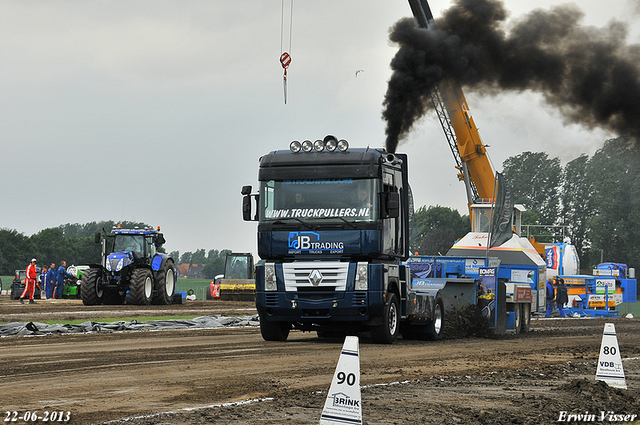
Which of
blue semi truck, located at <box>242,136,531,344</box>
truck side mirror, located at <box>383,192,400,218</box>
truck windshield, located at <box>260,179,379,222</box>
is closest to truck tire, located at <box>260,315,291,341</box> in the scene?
blue semi truck, located at <box>242,136,531,344</box>

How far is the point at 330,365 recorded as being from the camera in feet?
39.6

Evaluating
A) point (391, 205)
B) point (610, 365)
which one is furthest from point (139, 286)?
point (610, 365)

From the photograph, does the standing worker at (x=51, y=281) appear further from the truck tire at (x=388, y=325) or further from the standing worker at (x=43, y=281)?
the truck tire at (x=388, y=325)

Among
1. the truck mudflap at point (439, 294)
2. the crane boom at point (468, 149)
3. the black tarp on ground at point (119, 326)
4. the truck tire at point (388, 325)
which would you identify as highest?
the crane boom at point (468, 149)

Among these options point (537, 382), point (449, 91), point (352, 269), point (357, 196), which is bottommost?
point (537, 382)

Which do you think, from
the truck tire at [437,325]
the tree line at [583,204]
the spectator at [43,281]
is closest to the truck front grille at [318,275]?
the truck tire at [437,325]

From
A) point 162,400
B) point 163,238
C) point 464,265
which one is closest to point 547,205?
point 163,238

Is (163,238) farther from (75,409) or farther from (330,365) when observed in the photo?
(75,409)

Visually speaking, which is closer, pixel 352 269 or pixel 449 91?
pixel 352 269

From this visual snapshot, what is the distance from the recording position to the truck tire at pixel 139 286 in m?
30.6

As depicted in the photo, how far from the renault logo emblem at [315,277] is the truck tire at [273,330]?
158 cm

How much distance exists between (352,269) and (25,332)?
7.91 metres

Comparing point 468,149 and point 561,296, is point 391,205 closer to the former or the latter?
point 468,149

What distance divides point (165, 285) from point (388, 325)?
17796mm
